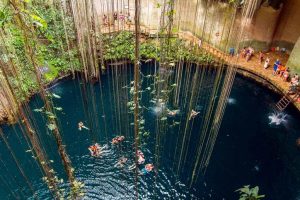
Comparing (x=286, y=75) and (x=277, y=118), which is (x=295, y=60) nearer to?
(x=286, y=75)

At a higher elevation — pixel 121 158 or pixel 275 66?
pixel 275 66

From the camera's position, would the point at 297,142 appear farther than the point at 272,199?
Yes

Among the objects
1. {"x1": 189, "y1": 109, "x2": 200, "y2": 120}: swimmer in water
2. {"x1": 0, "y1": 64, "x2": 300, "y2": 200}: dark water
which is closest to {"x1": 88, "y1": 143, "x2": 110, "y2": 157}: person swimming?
{"x1": 0, "y1": 64, "x2": 300, "y2": 200}: dark water

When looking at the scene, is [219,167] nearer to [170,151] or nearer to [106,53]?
[170,151]

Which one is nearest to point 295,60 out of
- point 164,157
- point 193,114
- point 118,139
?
point 193,114

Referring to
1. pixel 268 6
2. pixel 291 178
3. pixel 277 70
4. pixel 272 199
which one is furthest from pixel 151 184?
pixel 268 6

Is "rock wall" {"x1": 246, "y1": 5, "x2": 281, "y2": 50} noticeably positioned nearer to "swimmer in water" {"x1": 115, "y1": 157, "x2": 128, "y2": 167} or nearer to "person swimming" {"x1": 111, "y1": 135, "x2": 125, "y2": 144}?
"person swimming" {"x1": 111, "y1": 135, "x2": 125, "y2": 144}

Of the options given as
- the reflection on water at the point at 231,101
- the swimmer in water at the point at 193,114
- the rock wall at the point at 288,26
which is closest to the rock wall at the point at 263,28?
the rock wall at the point at 288,26
